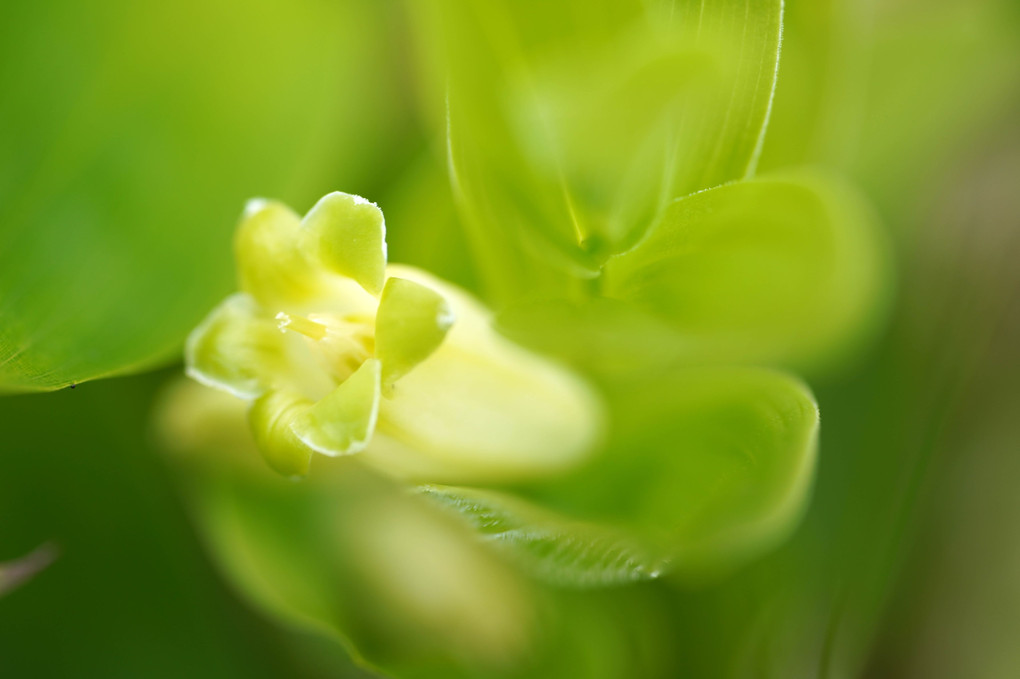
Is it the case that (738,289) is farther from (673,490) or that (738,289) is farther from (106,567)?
(106,567)

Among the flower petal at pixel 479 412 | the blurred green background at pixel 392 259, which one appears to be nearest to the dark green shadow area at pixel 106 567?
the blurred green background at pixel 392 259

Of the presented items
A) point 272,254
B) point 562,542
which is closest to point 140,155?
point 272,254

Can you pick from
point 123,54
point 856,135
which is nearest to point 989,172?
point 856,135

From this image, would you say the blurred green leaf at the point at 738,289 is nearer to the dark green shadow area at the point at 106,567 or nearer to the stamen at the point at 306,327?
the stamen at the point at 306,327

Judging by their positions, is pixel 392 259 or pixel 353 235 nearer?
pixel 353 235

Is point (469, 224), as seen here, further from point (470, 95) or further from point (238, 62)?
point (238, 62)

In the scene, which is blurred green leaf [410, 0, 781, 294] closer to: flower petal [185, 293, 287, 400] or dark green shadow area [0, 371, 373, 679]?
flower petal [185, 293, 287, 400]

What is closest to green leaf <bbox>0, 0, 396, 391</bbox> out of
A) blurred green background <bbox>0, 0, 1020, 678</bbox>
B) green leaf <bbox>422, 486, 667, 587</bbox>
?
blurred green background <bbox>0, 0, 1020, 678</bbox>
